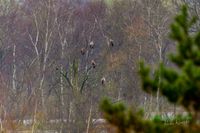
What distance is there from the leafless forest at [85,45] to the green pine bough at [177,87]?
2512 centimetres

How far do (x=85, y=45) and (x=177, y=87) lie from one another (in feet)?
111

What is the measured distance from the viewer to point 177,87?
3705 millimetres

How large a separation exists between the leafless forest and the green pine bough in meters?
25.1

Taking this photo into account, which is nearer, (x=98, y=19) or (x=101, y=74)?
(x=101, y=74)

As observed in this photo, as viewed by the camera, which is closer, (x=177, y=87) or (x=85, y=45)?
(x=177, y=87)

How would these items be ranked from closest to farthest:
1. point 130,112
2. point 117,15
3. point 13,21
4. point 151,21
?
point 130,112 → point 151,21 → point 117,15 → point 13,21

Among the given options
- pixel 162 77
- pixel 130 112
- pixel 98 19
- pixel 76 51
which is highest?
pixel 98 19

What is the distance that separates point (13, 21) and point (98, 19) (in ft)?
23.5

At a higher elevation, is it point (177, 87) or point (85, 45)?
point (85, 45)

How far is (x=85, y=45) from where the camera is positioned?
3756cm

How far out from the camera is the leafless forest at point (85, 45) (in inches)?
1308

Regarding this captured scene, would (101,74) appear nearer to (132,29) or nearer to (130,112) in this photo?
(132,29)

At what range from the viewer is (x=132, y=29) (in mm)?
36656

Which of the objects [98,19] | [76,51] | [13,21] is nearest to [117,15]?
[98,19]
